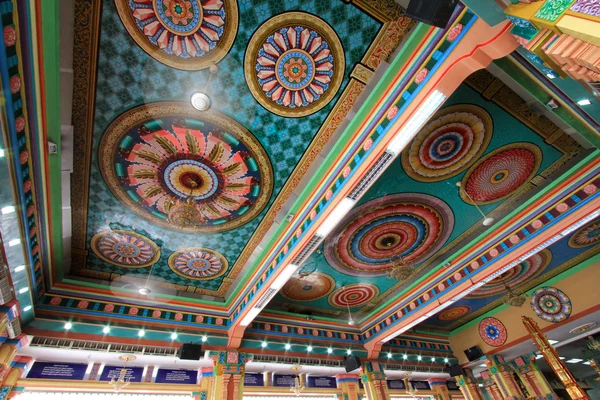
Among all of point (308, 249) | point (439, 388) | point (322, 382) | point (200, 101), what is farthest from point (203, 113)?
point (439, 388)

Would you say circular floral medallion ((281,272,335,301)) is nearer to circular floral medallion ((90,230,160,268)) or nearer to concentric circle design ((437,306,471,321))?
circular floral medallion ((90,230,160,268))

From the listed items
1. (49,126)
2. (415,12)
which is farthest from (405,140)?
(49,126)

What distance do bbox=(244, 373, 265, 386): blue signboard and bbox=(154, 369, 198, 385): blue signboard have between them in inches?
60.5

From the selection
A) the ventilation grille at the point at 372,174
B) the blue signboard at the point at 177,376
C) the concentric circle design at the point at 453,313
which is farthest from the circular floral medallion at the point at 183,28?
the concentric circle design at the point at 453,313

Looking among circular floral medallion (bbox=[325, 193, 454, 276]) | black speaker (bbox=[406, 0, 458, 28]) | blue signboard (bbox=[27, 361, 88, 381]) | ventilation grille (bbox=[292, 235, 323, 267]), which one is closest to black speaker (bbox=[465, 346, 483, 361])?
circular floral medallion (bbox=[325, 193, 454, 276])

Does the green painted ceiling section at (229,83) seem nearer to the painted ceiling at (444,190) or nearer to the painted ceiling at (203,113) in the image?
the painted ceiling at (203,113)

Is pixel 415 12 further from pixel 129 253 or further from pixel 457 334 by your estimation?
pixel 457 334

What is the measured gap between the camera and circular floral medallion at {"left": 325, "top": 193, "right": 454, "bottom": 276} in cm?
593

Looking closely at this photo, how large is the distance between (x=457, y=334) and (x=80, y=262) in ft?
46.1

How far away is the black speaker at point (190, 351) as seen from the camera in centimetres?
634

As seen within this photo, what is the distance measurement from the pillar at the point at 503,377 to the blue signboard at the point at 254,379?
886cm

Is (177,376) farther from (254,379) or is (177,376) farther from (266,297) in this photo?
(266,297)

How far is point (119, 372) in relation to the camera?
6.85 metres

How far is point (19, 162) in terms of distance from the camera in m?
3.19
